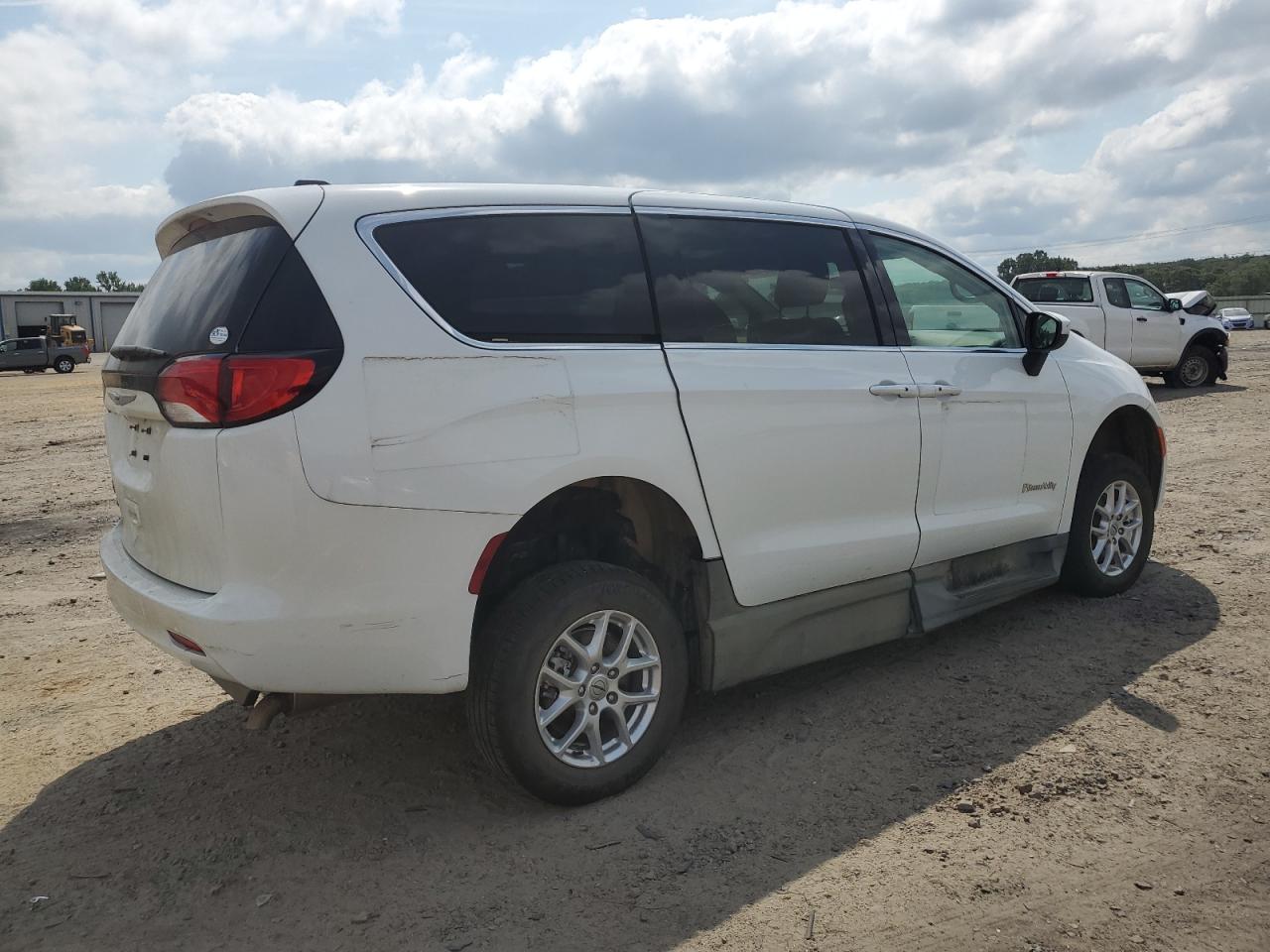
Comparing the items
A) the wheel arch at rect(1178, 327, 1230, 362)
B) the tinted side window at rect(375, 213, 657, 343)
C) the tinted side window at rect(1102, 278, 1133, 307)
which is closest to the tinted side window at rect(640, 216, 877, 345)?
the tinted side window at rect(375, 213, 657, 343)

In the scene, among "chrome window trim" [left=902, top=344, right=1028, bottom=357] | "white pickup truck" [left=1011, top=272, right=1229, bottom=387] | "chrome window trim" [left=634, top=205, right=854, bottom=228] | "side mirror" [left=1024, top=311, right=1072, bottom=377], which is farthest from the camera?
"white pickup truck" [left=1011, top=272, right=1229, bottom=387]

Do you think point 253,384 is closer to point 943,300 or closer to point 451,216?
point 451,216

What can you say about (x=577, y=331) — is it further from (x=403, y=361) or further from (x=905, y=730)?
(x=905, y=730)

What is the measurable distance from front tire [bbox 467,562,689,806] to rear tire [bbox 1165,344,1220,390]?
1618 cm

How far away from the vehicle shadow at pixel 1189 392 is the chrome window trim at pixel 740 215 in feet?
42.2

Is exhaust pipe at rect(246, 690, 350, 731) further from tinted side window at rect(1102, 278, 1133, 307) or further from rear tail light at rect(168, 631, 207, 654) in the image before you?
tinted side window at rect(1102, 278, 1133, 307)

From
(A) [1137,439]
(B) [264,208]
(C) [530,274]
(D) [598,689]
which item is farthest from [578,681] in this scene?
(A) [1137,439]

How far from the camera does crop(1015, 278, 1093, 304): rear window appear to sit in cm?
1644

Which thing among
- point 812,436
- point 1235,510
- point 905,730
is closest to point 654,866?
point 905,730

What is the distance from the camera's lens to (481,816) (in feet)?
11.4

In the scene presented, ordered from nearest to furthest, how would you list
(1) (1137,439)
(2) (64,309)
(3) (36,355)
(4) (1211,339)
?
(1) (1137,439) < (4) (1211,339) < (3) (36,355) < (2) (64,309)


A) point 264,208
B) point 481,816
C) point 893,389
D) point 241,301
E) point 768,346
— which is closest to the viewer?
point 241,301

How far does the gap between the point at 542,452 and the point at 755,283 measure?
1239 mm

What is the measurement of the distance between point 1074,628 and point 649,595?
2555 mm
